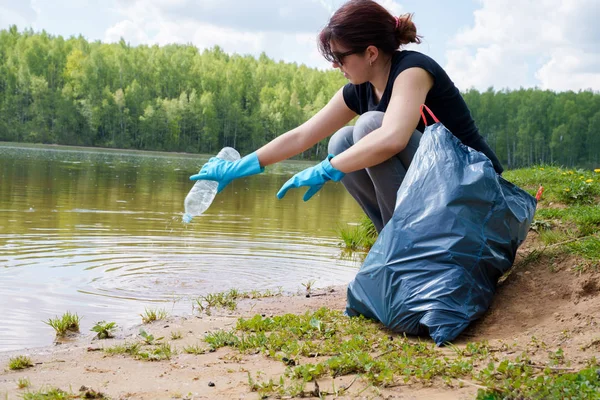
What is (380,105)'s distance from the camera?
3.17 metres

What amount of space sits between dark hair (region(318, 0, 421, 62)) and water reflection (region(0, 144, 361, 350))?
6.09 feet

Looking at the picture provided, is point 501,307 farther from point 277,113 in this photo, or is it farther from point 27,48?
point 27,48

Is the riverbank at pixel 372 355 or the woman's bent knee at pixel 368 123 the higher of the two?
the woman's bent knee at pixel 368 123

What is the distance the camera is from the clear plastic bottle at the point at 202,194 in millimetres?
3521

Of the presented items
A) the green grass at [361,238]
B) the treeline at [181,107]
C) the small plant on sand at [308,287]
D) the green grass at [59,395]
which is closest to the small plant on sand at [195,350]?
the green grass at [59,395]

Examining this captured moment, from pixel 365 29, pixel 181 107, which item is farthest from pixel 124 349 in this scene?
pixel 181 107

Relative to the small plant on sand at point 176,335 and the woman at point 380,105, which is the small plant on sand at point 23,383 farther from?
the woman at point 380,105

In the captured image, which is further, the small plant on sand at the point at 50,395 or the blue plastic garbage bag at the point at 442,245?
the blue plastic garbage bag at the point at 442,245

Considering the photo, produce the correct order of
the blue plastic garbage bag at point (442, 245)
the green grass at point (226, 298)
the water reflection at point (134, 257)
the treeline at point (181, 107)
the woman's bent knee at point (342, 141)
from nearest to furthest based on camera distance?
the blue plastic garbage bag at point (442, 245) → the woman's bent knee at point (342, 141) → the green grass at point (226, 298) → the water reflection at point (134, 257) → the treeline at point (181, 107)

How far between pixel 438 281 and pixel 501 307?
413 mm

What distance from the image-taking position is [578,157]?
81.2 meters

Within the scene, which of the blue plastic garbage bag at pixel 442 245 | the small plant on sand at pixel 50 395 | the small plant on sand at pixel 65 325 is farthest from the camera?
the small plant on sand at pixel 65 325

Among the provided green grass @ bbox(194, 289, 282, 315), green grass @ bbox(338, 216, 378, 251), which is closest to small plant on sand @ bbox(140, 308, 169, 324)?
green grass @ bbox(194, 289, 282, 315)

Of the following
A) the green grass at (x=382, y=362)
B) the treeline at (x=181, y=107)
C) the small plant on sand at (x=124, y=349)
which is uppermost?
the treeline at (x=181, y=107)
